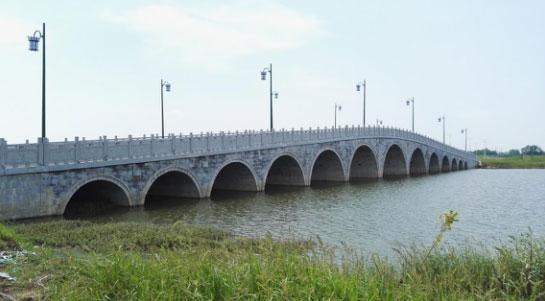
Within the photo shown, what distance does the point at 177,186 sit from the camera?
27.6 metres

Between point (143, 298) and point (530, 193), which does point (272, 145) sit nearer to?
point (530, 193)

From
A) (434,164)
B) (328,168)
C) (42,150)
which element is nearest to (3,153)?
(42,150)

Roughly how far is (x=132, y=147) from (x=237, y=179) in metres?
10.2

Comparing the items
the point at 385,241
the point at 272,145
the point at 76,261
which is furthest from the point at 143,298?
the point at 272,145

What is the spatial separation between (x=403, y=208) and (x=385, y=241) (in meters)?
8.99

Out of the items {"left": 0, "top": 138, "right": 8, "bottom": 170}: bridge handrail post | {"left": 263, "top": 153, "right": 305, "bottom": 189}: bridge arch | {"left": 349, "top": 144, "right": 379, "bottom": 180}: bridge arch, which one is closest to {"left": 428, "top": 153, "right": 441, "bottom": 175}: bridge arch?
{"left": 349, "top": 144, "right": 379, "bottom": 180}: bridge arch

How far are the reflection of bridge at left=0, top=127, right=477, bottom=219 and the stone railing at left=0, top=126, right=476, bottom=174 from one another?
3cm

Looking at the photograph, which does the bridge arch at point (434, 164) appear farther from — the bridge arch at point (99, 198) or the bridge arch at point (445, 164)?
the bridge arch at point (99, 198)

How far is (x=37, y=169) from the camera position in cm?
1856

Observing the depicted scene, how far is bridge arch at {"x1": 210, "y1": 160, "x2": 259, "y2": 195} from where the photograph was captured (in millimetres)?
31064

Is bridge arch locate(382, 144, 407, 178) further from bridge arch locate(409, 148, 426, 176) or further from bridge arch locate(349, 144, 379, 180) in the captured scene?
bridge arch locate(349, 144, 379, 180)

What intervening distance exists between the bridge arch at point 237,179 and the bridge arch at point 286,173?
13.8ft

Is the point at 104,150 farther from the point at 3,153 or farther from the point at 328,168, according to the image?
the point at 328,168

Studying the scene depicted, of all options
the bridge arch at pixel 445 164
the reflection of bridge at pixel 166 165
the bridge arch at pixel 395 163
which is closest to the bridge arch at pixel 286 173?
Result: the reflection of bridge at pixel 166 165
